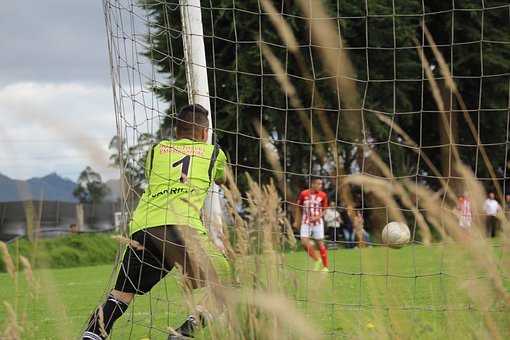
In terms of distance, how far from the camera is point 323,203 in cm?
1223

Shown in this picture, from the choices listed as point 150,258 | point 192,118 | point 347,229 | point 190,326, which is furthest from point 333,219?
point 347,229

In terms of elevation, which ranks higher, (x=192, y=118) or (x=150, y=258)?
(x=192, y=118)

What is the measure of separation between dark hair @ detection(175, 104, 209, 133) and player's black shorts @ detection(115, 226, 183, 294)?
607 millimetres

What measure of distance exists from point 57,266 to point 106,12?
1501cm

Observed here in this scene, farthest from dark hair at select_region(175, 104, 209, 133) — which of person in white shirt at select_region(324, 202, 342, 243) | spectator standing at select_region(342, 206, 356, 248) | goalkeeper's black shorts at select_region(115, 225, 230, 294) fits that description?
spectator standing at select_region(342, 206, 356, 248)

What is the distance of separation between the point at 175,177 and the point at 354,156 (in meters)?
3.07

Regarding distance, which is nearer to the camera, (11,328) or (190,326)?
(11,328)

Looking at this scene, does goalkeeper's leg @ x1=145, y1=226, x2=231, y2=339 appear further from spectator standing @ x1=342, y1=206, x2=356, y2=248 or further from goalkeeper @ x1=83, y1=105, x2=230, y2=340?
spectator standing @ x1=342, y1=206, x2=356, y2=248

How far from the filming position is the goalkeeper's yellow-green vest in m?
4.86

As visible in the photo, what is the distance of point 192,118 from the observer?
507 cm

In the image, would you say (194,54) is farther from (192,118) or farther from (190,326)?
(190,326)

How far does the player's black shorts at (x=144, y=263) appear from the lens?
4.82m

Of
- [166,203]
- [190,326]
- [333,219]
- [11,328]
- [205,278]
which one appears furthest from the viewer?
[333,219]

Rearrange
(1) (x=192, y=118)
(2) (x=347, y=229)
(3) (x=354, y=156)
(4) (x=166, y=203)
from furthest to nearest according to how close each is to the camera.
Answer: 1. (2) (x=347, y=229)
2. (3) (x=354, y=156)
3. (1) (x=192, y=118)
4. (4) (x=166, y=203)
